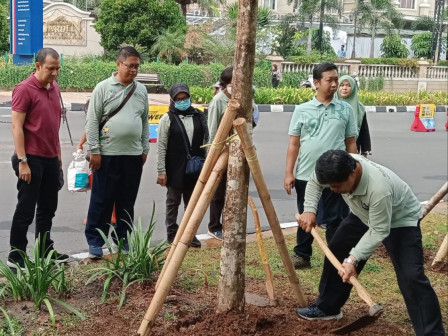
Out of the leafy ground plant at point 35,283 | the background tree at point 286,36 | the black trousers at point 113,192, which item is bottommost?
the leafy ground plant at point 35,283

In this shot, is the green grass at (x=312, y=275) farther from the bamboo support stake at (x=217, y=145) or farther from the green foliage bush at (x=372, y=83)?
the green foliage bush at (x=372, y=83)

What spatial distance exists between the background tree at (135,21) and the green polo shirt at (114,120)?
24348mm

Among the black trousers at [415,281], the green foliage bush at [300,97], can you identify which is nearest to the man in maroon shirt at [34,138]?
the black trousers at [415,281]

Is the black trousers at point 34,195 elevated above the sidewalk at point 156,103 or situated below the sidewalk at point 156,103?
above

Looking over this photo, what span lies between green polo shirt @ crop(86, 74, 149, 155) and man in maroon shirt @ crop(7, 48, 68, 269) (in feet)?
0.98

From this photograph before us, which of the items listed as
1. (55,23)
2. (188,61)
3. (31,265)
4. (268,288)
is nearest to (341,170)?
(268,288)

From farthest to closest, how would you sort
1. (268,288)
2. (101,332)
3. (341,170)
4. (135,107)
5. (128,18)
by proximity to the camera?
1. (128,18)
2. (135,107)
3. (268,288)
4. (101,332)
5. (341,170)

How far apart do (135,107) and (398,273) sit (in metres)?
2.69

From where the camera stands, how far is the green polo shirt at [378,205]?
14.2ft

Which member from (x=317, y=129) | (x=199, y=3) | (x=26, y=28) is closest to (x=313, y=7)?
(x=199, y=3)

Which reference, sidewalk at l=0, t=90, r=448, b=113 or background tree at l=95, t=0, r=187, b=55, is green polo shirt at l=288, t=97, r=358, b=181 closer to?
sidewalk at l=0, t=90, r=448, b=113

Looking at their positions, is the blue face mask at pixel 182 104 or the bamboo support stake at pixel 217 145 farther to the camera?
the blue face mask at pixel 182 104

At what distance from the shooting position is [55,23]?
3303 cm

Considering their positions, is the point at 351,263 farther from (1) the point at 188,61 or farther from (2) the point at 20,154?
(1) the point at 188,61
